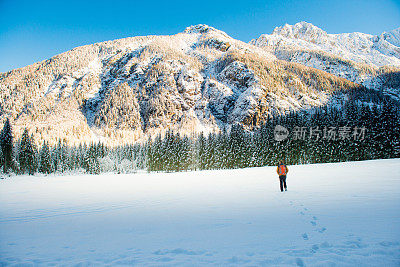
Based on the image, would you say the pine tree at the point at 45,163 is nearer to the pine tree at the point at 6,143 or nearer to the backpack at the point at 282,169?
the pine tree at the point at 6,143

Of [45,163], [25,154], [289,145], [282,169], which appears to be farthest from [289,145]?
[45,163]

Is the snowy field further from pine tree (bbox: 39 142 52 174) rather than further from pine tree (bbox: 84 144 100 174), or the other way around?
pine tree (bbox: 84 144 100 174)

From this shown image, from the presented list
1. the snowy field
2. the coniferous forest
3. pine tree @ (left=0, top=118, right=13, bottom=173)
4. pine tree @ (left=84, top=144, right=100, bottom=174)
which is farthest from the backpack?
pine tree @ (left=84, top=144, right=100, bottom=174)

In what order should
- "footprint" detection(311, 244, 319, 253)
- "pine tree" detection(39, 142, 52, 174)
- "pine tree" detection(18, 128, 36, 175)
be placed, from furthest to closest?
"pine tree" detection(39, 142, 52, 174) < "pine tree" detection(18, 128, 36, 175) < "footprint" detection(311, 244, 319, 253)

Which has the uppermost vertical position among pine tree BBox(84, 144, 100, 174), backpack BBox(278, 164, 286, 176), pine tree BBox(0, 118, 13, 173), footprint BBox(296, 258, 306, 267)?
pine tree BBox(0, 118, 13, 173)

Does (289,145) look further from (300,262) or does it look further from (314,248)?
(300,262)

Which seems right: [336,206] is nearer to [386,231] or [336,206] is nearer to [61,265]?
[386,231]

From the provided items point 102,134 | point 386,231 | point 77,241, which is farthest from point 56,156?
point 102,134

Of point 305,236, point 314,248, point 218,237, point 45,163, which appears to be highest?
point 314,248

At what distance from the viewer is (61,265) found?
14.5ft

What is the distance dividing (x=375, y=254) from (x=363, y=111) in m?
56.2

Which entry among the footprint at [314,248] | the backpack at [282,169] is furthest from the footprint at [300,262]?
the backpack at [282,169]

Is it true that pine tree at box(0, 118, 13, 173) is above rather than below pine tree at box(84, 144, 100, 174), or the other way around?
above

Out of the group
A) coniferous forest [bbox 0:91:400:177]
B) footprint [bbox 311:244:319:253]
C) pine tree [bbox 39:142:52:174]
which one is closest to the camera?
footprint [bbox 311:244:319:253]
